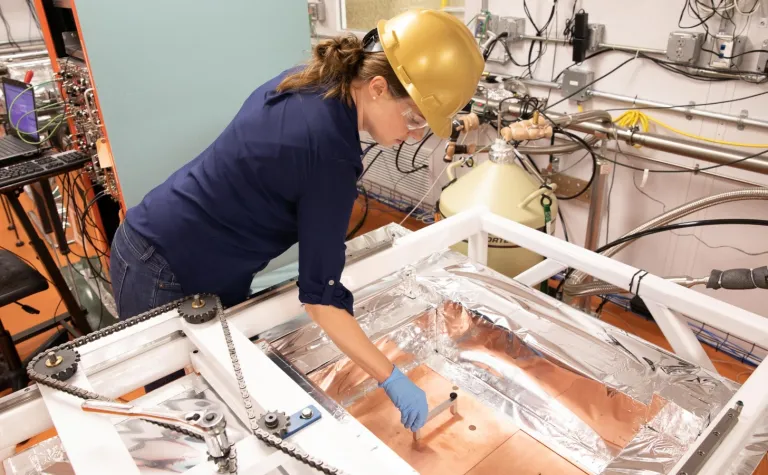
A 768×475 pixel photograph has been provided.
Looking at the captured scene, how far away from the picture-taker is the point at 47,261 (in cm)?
205

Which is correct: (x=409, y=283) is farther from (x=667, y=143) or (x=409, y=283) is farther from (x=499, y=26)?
(x=499, y=26)

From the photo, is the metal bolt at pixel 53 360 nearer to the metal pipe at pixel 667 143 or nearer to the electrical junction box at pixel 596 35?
the metal pipe at pixel 667 143

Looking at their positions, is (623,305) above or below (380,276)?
below

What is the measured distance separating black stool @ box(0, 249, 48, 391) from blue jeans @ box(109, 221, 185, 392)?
80 centimetres

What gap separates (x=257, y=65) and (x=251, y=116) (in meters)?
1.06

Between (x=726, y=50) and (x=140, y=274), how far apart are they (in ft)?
6.25

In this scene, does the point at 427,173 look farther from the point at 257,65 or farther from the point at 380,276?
the point at 380,276

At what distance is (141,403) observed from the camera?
3.36 feet

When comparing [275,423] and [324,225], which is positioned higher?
[324,225]

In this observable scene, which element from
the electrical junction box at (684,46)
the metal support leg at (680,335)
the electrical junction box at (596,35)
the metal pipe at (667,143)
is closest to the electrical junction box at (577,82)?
the electrical junction box at (596,35)

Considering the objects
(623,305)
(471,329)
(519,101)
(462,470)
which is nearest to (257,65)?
(519,101)

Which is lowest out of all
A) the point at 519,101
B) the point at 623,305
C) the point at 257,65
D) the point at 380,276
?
the point at 623,305

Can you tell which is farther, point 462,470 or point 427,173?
point 427,173

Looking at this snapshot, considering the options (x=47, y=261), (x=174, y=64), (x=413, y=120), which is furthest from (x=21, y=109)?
(x=413, y=120)
